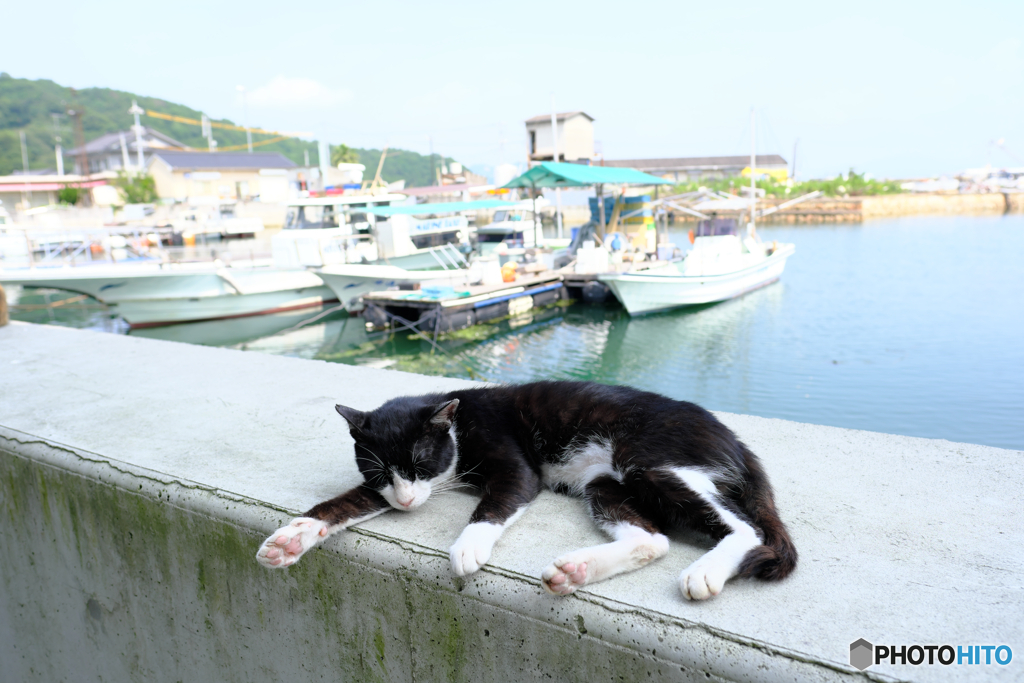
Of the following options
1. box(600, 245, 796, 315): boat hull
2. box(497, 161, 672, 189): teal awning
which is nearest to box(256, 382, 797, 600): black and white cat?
box(600, 245, 796, 315): boat hull

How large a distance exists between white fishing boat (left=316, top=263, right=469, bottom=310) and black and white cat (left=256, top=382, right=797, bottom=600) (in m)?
13.2

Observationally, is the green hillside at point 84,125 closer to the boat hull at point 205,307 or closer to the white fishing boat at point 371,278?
the boat hull at point 205,307

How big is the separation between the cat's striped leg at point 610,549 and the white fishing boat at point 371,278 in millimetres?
13578

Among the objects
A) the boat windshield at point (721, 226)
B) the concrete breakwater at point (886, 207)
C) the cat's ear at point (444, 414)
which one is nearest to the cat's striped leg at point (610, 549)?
the cat's ear at point (444, 414)

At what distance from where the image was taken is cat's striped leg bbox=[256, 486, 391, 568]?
1.69m

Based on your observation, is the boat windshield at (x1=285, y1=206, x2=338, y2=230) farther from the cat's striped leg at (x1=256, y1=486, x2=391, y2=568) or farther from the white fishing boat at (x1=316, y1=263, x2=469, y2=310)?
the cat's striped leg at (x1=256, y1=486, x2=391, y2=568)

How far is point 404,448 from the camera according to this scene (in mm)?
1891

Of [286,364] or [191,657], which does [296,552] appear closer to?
[191,657]

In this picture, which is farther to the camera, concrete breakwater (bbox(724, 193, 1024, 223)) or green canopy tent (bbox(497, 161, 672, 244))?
concrete breakwater (bbox(724, 193, 1024, 223))

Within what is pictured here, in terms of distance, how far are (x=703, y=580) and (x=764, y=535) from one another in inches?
11.7

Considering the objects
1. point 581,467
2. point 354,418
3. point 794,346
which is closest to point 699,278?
point 794,346

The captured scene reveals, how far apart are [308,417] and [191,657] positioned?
109 centimetres

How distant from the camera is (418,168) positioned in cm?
10275

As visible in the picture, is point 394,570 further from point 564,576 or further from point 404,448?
point 564,576
